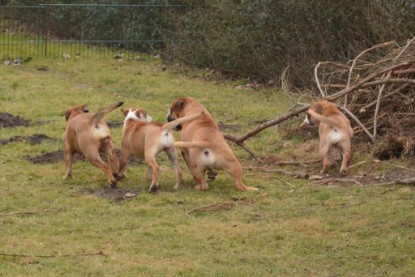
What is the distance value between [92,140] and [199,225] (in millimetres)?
2380

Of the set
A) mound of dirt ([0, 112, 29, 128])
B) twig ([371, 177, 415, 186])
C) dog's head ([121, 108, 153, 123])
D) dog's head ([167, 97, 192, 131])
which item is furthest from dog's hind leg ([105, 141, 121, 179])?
mound of dirt ([0, 112, 29, 128])

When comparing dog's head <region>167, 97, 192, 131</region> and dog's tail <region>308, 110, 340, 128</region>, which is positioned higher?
dog's tail <region>308, 110, 340, 128</region>

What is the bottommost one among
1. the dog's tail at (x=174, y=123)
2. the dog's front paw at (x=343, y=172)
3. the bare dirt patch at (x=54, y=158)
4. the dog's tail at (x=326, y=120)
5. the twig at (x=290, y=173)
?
the bare dirt patch at (x=54, y=158)

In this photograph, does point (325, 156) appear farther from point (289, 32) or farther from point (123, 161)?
point (289, 32)

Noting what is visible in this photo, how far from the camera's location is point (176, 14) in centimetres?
2402

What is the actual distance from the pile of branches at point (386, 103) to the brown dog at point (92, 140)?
10.0 feet

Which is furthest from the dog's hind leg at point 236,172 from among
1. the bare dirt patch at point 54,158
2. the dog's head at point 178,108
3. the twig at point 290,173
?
the bare dirt patch at point 54,158

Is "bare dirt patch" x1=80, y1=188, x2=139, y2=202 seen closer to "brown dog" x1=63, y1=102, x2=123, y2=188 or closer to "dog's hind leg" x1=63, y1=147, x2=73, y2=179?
"brown dog" x1=63, y1=102, x2=123, y2=188

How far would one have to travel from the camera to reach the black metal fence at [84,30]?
970 inches

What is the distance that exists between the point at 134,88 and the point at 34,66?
3.87 m

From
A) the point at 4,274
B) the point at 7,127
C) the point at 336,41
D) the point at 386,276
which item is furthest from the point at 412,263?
the point at 336,41

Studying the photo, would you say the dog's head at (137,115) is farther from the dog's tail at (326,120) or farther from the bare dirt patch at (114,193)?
the dog's tail at (326,120)

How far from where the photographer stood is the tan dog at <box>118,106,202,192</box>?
11719mm

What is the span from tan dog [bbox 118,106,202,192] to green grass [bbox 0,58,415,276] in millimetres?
238
